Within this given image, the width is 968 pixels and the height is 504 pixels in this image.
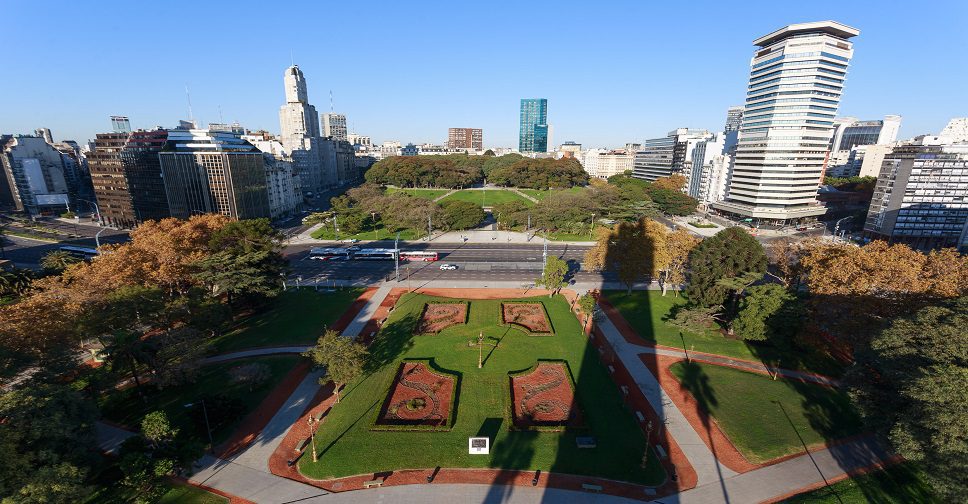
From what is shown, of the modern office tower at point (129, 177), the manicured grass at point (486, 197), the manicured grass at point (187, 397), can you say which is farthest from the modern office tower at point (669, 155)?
the modern office tower at point (129, 177)

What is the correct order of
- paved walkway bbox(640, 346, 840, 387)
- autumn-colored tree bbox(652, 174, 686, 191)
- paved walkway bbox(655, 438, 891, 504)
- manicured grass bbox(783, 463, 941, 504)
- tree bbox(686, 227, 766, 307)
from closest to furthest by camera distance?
1. manicured grass bbox(783, 463, 941, 504)
2. paved walkway bbox(655, 438, 891, 504)
3. paved walkway bbox(640, 346, 840, 387)
4. tree bbox(686, 227, 766, 307)
5. autumn-colored tree bbox(652, 174, 686, 191)

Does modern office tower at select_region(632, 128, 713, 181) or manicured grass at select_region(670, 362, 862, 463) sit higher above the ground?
modern office tower at select_region(632, 128, 713, 181)

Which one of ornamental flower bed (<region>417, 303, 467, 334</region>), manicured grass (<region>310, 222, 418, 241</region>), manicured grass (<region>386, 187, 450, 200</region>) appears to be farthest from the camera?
manicured grass (<region>386, 187, 450, 200</region>)

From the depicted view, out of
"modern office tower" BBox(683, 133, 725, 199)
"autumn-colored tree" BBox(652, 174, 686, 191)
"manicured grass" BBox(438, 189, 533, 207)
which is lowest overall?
"manicured grass" BBox(438, 189, 533, 207)

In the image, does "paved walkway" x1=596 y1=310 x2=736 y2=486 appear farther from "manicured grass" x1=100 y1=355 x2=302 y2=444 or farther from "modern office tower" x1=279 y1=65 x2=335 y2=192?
"modern office tower" x1=279 y1=65 x2=335 y2=192

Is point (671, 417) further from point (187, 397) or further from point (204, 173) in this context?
point (204, 173)

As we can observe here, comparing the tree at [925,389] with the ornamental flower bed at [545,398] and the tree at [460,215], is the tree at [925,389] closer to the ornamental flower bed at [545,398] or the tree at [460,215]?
the ornamental flower bed at [545,398]

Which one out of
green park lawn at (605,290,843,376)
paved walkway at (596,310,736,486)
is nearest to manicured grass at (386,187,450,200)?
green park lawn at (605,290,843,376)
